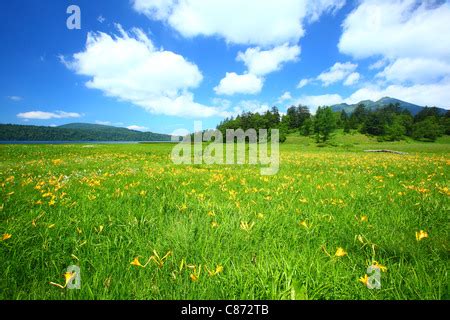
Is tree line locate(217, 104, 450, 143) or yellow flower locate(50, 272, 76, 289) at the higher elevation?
tree line locate(217, 104, 450, 143)

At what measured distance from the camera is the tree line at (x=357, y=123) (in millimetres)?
77181

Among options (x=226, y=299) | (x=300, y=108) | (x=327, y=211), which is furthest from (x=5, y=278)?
(x=300, y=108)

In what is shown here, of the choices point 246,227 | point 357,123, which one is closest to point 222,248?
point 246,227

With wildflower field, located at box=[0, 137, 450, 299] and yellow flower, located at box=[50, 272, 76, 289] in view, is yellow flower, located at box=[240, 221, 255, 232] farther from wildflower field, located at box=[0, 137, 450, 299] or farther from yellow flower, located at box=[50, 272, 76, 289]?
yellow flower, located at box=[50, 272, 76, 289]

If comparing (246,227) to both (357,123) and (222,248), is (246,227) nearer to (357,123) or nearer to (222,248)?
(222,248)

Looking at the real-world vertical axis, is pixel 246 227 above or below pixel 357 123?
below

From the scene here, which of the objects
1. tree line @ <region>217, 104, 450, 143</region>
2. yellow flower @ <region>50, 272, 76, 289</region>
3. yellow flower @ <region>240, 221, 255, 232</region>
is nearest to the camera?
yellow flower @ <region>50, 272, 76, 289</region>

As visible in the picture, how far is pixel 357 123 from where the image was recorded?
363 feet

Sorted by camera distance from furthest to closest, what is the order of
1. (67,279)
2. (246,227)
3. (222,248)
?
(246,227) → (222,248) → (67,279)

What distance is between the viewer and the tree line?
77.2 meters

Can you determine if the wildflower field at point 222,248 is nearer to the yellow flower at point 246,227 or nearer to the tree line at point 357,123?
the yellow flower at point 246,227

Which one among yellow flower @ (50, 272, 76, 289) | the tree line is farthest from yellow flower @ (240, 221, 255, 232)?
the tree line

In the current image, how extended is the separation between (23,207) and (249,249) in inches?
159

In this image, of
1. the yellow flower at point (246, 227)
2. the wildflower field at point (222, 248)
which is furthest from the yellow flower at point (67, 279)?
the yellow flower at point (246, 227)
